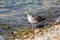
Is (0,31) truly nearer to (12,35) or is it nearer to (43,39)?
(12,35)

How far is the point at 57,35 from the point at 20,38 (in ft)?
6.39

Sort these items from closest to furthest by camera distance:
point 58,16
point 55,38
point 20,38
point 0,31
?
point 55,38, point 20,38, point 0,31, point 58,16

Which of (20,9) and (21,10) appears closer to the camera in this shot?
(21,10)

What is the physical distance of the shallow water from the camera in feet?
42.0

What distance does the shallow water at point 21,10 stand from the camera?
504 inches

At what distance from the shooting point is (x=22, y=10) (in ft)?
50.5

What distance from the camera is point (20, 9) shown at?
1564 centimetres

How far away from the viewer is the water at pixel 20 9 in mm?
12977

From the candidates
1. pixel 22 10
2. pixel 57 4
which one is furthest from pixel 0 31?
pixel 57 4

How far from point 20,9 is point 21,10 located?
30 cm

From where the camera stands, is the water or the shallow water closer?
the shallow water

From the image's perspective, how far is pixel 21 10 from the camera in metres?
15.4

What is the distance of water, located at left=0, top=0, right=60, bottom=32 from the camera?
42.6 ft

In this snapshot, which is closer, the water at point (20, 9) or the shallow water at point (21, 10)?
the shallow water at point (21, 10)
